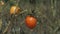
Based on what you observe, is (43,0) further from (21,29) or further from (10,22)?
(21,29)

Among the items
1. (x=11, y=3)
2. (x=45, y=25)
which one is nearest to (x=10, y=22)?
(x=11, y=3)

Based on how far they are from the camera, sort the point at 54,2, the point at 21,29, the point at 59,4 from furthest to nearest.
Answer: the point at 21,29, the point at 59,4, the point at 54,2

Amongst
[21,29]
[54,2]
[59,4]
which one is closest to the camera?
[54,2]

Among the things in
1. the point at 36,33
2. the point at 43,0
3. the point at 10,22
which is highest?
the point at 43,0

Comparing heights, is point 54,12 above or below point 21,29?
above

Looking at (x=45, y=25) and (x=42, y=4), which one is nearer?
(x=42, y=4)

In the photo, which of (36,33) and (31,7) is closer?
(31,7)

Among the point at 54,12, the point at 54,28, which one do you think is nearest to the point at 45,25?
the point at 54,28

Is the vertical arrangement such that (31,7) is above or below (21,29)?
above

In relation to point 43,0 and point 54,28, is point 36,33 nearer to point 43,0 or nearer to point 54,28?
point 54,28
